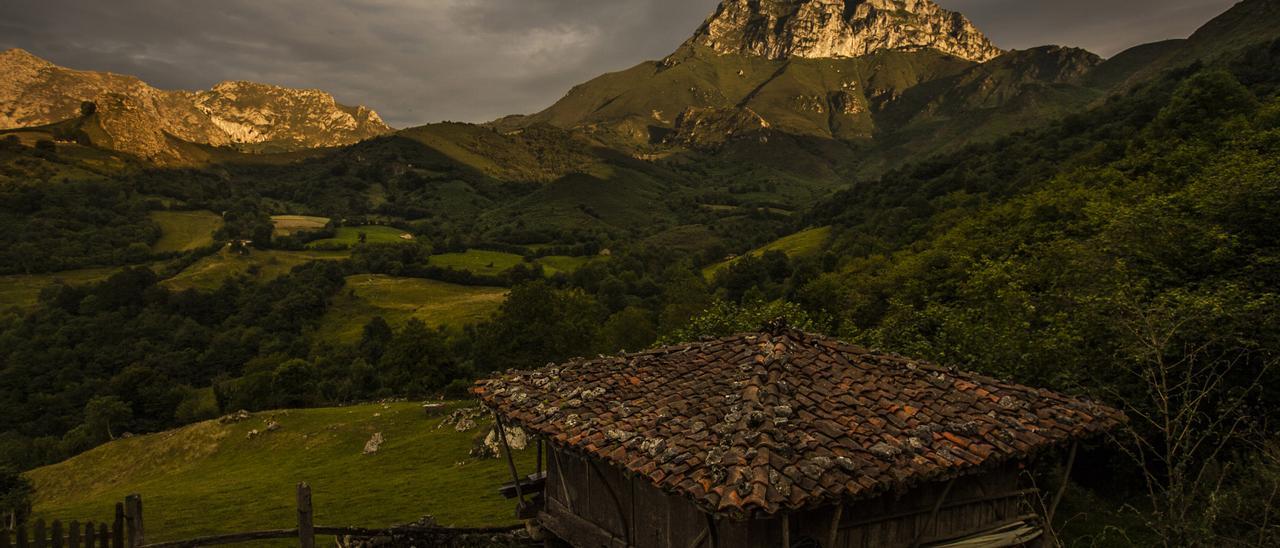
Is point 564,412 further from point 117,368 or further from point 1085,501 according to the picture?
point 117,368

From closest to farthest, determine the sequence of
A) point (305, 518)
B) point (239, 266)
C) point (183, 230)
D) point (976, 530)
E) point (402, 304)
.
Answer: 1. point (976, 530)
2. point (305, 518)
3. point (402, 304)
4. point (239, 266)
5. point (183, 230)

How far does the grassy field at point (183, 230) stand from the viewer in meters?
A: 175

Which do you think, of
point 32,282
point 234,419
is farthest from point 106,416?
point 32,282

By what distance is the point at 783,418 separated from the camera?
859 centimetres

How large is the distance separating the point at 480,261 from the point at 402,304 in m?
36.0

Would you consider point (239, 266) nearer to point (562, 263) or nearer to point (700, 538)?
point (562, 263)

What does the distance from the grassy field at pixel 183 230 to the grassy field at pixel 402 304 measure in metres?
67.8

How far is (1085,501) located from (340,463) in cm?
4636

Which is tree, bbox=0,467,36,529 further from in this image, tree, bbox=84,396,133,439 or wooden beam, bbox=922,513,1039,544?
tree, bbox=84,396,133,439

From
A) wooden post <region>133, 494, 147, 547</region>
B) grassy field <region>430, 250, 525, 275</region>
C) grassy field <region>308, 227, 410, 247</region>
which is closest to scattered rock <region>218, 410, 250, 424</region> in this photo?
wooden post <region>133, 494, 147, 547</region>

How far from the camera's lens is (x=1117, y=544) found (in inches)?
569

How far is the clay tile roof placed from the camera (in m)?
7.59

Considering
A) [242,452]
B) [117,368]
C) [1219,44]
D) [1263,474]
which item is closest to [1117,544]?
[1263,474]

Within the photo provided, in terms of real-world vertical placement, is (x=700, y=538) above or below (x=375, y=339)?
above
